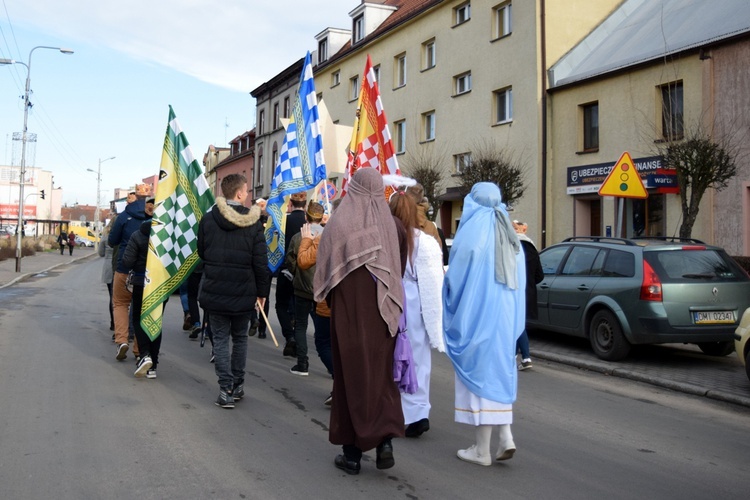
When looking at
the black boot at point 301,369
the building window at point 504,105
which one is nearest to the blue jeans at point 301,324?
the black boot at point 301,369

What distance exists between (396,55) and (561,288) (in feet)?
76.3

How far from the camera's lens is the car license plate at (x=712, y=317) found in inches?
337

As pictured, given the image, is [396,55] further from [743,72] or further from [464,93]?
[743,72]

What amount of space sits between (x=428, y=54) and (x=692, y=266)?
72.2ft

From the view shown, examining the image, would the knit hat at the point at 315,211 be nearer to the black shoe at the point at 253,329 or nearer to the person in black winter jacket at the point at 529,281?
the person in black winter jacket at the point at 529,281

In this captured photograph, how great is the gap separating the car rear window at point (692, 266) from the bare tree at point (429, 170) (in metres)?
13.3

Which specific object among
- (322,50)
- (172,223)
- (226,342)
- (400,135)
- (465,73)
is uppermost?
(322,50)

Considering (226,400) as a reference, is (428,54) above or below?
above

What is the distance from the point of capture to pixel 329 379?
7.66 metres

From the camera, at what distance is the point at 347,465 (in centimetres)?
451

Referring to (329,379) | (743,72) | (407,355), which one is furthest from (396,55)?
(407,355)

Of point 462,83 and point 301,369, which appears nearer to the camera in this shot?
point 301,369

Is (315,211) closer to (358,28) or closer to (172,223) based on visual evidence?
(172,223)

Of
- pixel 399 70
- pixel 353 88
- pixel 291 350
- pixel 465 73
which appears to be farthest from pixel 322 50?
pixel 291 350
